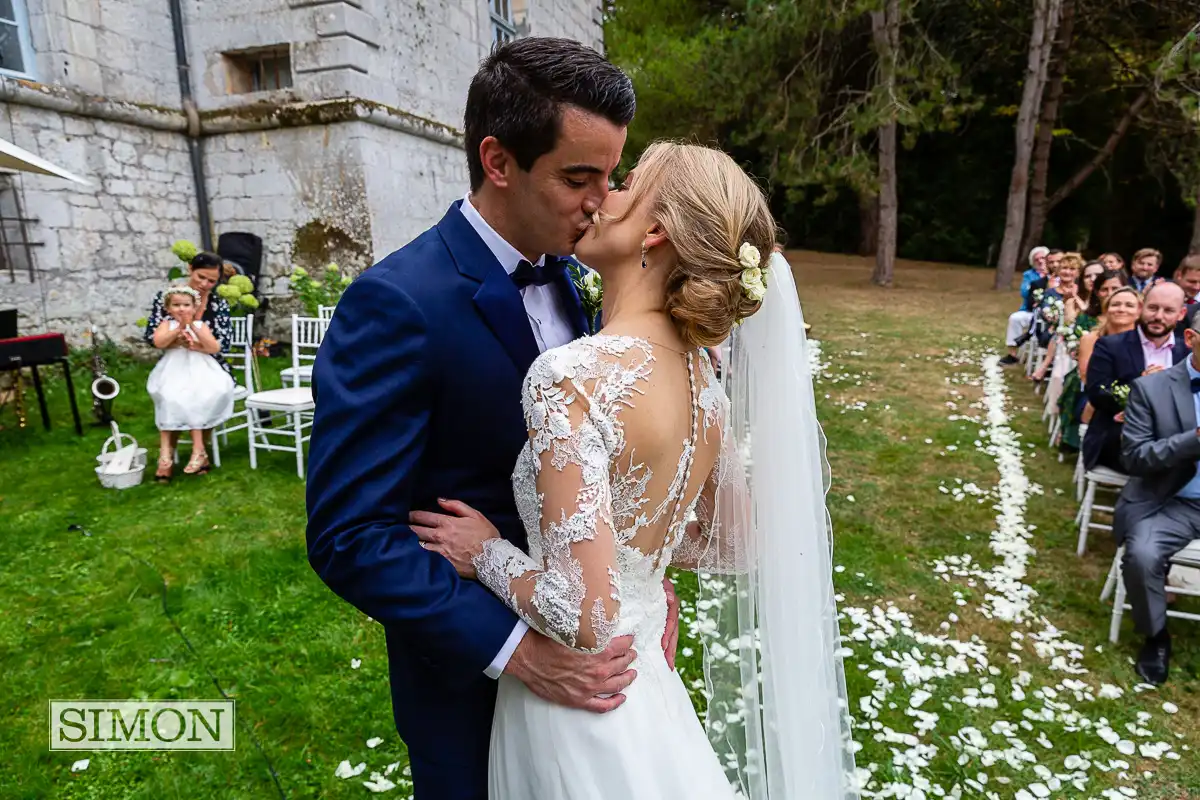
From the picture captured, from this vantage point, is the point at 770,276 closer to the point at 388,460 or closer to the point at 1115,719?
the point at 388,460

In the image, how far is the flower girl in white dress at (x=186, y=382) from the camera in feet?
20.4

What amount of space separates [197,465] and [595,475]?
6.20 m

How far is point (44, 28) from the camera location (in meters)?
8.34

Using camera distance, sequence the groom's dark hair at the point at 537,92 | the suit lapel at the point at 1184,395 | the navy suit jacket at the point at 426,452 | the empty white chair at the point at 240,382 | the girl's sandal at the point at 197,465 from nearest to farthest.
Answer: the navy suit jacket at the point at 426,452, the groom's dark hair at the point at 537,92, the suit lapel at the point at 1184,395, the girl's sandal at the point at 197,465, the empty white chair at the point at 240,382

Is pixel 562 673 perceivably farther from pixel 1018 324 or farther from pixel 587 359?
pixel 1018 324

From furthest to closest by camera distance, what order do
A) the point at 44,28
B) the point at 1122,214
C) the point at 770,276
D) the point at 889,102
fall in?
the point at 1122,214
the point at 889,102
the point at 44,28
the point at 770,276

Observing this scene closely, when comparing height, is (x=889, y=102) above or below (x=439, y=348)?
above

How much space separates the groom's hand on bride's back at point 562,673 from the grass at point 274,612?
1968mm

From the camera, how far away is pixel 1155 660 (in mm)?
3947

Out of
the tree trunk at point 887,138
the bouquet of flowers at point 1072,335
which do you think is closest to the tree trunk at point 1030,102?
the tree trunk at point 887,138

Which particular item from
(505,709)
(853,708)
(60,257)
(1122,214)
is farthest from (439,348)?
(1122,214)

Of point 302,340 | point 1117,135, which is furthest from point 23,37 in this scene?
point 1117,135

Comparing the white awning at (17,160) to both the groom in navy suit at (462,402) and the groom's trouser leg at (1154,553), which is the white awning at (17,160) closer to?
the groom in navy suit at (462,402)

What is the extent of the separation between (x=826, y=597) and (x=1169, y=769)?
2.39m
